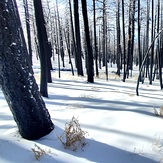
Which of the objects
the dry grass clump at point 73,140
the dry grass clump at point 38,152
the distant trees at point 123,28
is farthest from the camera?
the distant trees at point 123,28

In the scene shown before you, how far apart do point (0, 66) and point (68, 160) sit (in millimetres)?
1665

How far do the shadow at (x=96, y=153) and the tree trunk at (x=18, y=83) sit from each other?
0.32 meters

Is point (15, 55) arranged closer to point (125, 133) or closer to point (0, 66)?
point (0, 66)

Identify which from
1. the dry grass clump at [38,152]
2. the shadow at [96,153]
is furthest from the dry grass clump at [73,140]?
the dry grass clump at [38,152]

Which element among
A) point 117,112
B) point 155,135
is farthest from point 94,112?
point 155,135

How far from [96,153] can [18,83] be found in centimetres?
159

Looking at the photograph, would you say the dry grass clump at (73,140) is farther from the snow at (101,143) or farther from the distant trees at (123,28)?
the distant trees at (123,28)

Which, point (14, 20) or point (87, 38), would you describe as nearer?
point (14, 20)

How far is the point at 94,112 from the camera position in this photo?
4.94m

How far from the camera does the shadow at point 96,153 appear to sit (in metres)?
2.99

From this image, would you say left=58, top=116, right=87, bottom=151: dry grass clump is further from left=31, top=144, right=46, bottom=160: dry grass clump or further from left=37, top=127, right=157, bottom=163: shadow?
left=31, top=144, right=46, bottom=160: dry grass clump

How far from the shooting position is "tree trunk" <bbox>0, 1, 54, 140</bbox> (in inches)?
115

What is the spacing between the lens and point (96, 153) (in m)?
3.14

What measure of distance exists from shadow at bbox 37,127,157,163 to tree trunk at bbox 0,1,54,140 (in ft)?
1.06
